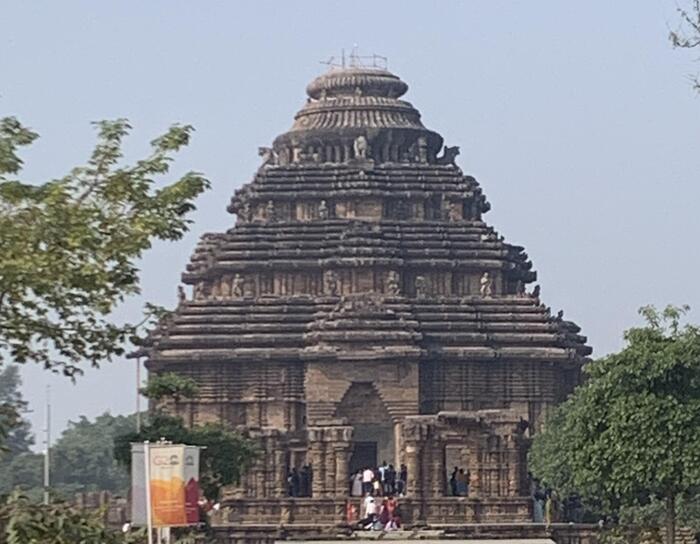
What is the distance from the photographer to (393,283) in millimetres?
76250

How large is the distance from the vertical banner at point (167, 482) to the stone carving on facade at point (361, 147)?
5618 cm

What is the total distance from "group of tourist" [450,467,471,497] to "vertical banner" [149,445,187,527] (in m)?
38.3

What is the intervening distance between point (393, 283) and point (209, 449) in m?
28.2

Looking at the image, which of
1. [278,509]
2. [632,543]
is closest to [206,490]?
[632,543]

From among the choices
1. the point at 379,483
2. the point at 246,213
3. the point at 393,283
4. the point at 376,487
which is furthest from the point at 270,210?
the point at 376,487

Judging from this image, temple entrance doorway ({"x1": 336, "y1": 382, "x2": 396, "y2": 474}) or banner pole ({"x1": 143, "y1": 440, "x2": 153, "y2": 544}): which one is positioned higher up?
temple entrance doorway ({"x1": 336, "y1": 382, "x2": 396, "y2": 474})

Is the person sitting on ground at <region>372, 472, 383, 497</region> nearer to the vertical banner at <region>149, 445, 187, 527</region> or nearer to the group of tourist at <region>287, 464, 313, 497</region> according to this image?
the group of tourist at <region>287, 464, 313, 497</region>

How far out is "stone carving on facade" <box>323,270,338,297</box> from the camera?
7694 centimetres

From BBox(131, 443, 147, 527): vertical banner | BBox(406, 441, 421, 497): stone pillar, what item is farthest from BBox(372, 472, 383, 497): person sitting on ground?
BBox(131, 443, 147, 527): vertical banner

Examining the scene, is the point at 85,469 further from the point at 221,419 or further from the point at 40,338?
the point at 40,338

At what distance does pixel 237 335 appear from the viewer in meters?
74.8

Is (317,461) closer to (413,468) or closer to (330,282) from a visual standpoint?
(413,468)

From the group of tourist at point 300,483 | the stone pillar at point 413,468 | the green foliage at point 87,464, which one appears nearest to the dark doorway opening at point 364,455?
the group of tourist at point 300,483

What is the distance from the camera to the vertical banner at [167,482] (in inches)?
922
